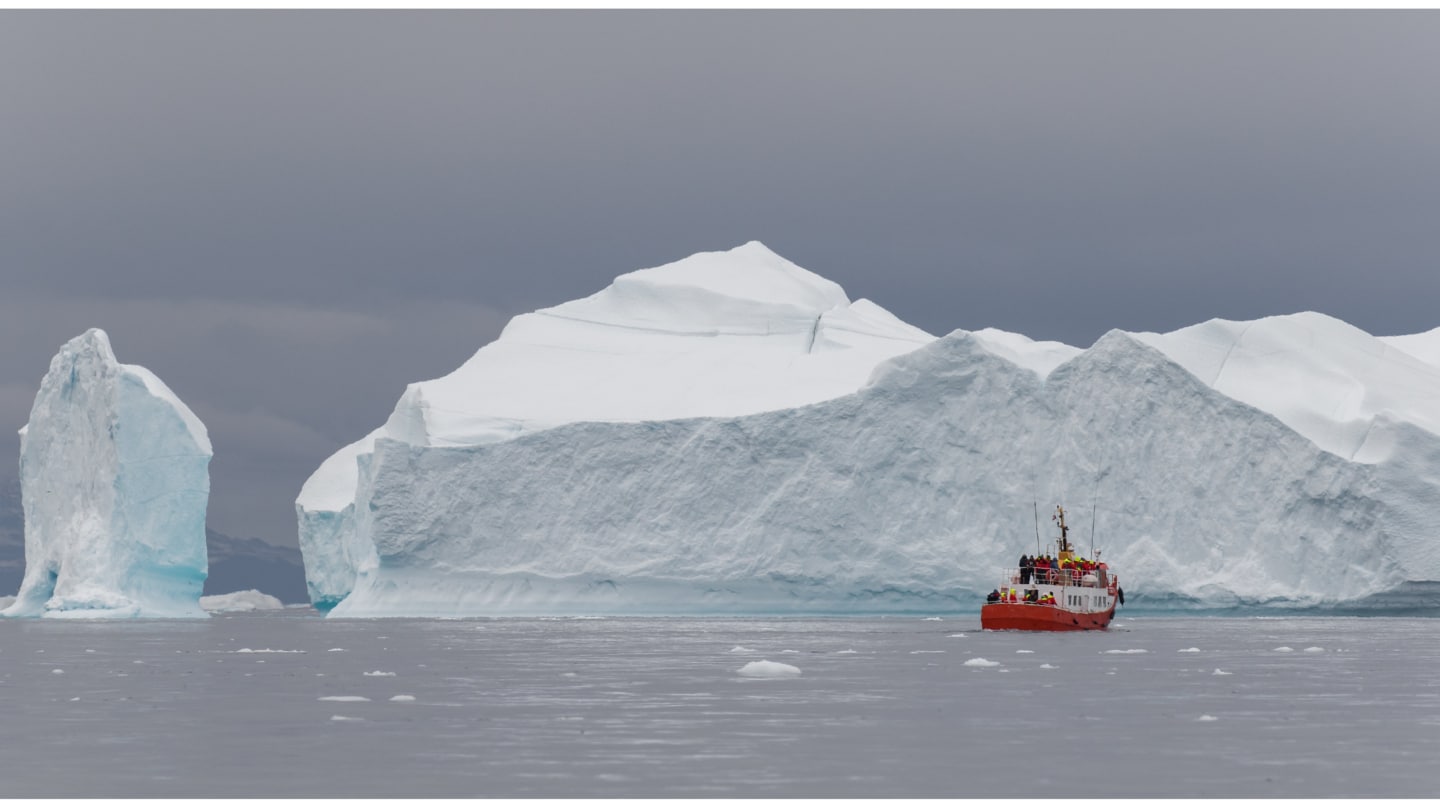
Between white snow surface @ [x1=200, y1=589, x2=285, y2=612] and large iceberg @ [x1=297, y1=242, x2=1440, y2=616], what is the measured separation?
153 feet

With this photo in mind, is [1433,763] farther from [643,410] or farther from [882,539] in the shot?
[643,410]

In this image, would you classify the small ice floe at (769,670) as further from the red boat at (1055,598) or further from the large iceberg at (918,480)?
the large iceberg at (918,480)

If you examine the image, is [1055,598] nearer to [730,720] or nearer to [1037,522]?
[1037,522]

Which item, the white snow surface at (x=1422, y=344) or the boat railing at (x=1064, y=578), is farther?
the white snow surface at (x=1422, y=344)

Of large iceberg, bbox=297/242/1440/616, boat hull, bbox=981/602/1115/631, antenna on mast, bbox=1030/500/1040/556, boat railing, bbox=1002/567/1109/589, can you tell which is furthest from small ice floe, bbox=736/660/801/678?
large iceberg, bbox=297/242/1440/616

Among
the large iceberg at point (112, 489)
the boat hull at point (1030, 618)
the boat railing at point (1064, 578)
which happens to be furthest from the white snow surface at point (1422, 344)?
the large iceberg at point (112, 489)

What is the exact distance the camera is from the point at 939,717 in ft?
49.3

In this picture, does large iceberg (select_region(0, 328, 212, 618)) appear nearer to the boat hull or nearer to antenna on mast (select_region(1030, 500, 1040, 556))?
antenna on mast (select_region(1030, 500, 1040, 556))

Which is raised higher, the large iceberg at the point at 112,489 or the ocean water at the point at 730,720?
the large iceberg at the point at 112,489

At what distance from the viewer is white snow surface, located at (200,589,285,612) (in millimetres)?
90062

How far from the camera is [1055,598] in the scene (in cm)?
3478

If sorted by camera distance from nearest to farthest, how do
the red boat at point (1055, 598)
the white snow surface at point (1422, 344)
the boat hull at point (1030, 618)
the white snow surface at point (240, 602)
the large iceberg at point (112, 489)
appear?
1. the boat hull at point (1030, 618)
2. the red boat at point (1055, 598)
3. the large iceberg at point (112, 489)
4. the white snow surface at point (1422, 344)
5. the white snow surface at point (240, 602)

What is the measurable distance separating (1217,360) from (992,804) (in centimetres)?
3700

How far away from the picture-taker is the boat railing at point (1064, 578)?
115 feet
